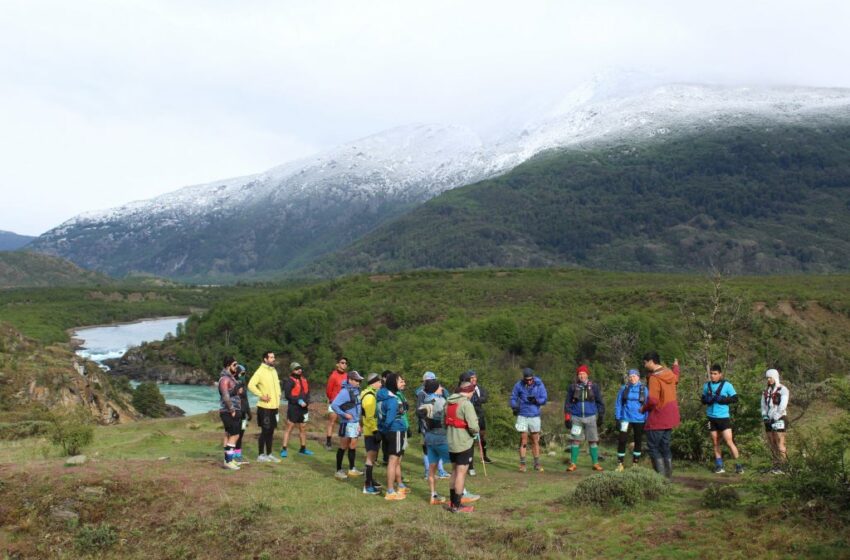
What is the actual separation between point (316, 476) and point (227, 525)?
339 cm

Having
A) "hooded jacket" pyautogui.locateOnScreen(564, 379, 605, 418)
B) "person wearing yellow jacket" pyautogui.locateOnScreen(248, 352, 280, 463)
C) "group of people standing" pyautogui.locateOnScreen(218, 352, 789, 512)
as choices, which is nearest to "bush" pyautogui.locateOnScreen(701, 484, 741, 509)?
"group of people standing" pyautogui.locateOnScreen(218, 352, 789, 512)

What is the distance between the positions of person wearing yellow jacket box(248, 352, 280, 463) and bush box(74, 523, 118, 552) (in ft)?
13.5

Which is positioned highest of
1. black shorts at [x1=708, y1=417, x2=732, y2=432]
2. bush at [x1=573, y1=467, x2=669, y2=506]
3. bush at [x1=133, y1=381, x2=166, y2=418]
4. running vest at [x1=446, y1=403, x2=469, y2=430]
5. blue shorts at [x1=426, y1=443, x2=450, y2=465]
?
running vest at [x1=446, y1=403, x2=469, y2=430]

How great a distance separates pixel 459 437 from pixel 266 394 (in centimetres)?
555

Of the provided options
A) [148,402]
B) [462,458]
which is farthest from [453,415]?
[148,402]

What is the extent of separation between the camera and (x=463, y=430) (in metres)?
11.0

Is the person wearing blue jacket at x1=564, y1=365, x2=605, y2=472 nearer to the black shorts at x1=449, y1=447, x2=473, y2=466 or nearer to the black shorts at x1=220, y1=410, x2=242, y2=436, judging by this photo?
the black shorts at x1=449, y1=447, x2=473, y2=466

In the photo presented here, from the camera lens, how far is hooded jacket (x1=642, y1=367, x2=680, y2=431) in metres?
12.7

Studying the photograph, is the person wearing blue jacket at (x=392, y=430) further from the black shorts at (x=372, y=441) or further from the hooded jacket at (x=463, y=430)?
the hooded jacket at (x=463, y=430)

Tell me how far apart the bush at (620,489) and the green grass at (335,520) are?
0.18 metres

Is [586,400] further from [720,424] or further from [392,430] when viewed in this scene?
[392,430]

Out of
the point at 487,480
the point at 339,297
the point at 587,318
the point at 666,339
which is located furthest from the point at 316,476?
the point at 339,297

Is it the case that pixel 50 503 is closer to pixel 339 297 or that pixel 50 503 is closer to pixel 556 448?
pixel 556 448

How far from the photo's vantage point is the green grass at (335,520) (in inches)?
356
